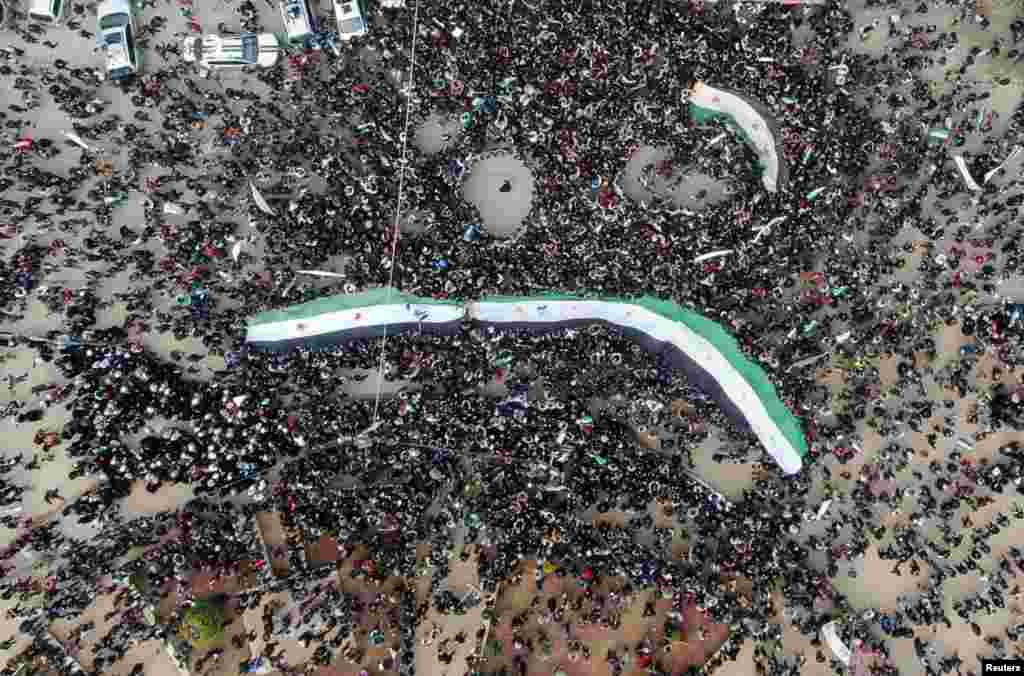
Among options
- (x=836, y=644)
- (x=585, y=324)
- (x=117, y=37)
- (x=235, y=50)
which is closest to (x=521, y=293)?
(x=585, y=324)

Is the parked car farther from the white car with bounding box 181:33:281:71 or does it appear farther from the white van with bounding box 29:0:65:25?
the white car with bounding box 181:33:281:71

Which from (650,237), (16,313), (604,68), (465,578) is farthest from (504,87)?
(16,313)

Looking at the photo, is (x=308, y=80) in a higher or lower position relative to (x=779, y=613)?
higher

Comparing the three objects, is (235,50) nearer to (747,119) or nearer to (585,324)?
(585,324)

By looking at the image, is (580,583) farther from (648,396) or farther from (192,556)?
(192,556)

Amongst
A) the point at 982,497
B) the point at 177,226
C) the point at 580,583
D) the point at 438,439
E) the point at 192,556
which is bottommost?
the point at 192,556

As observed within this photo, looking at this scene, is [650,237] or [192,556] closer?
[192,556]
